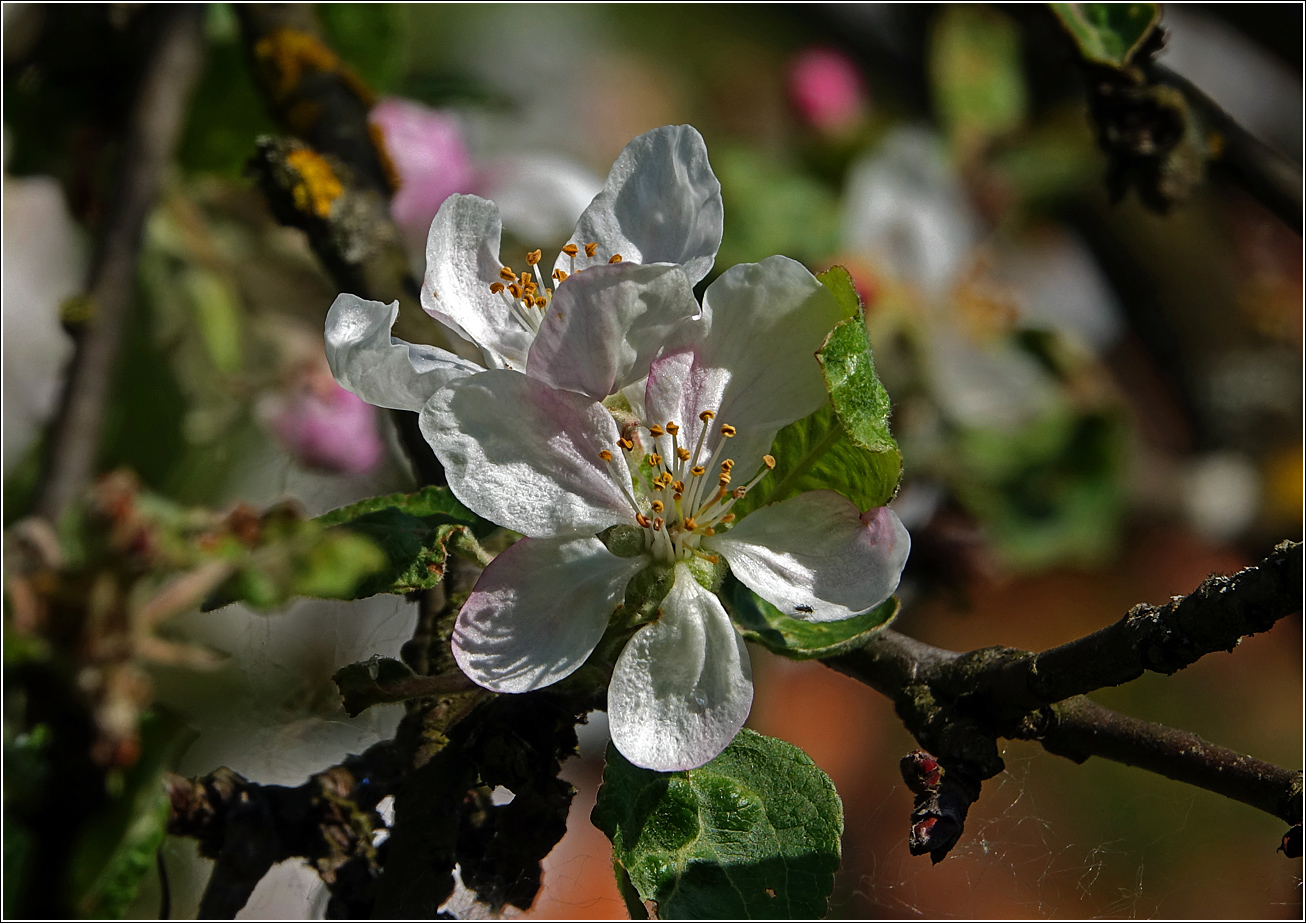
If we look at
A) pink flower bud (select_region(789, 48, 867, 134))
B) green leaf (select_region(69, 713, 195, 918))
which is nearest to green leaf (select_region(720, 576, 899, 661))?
green leaf (select_region(69, 713, 195, 918))

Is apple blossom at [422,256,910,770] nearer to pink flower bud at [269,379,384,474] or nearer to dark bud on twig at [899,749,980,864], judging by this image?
dark bud on twig at [899,749,980,864]

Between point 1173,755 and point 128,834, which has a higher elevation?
point 1173,755

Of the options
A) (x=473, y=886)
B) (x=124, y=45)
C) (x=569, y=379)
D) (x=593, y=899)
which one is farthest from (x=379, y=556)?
(x=124, y=45)

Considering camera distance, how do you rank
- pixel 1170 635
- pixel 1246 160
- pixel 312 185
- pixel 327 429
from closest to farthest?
pixel 1170 635 → pixel 312 185 → pixel 1246 160 → pixel 327 429

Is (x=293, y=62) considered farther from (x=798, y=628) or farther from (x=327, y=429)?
(x=798, y=628)

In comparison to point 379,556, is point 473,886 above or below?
below

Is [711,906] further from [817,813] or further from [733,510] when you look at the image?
[733,510]

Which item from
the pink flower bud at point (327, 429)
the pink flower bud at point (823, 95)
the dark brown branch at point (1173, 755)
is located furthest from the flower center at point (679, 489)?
the pink flower bud at point (823, 95)

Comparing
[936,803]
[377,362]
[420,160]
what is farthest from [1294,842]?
[420,160]
